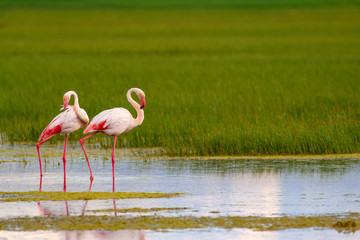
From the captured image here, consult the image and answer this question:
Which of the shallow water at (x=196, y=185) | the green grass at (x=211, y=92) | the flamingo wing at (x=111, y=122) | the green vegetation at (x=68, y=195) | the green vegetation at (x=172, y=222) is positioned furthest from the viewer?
the green grass at (x=211, y=92)

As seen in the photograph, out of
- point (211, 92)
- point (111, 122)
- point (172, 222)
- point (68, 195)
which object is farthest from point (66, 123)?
point (211, 92)

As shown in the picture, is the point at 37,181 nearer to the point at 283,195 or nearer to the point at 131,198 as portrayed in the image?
the point at 131,198

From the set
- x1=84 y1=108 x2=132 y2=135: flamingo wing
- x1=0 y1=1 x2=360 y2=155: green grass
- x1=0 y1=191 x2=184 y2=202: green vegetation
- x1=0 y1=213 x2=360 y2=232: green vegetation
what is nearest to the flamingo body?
x1=84 y1=108 x2=132 y2=135: flamingo wing

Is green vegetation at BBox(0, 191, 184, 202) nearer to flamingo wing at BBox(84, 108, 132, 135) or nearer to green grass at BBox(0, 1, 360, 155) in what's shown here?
flamingo wing at BBox(84, 108, 132, 135)

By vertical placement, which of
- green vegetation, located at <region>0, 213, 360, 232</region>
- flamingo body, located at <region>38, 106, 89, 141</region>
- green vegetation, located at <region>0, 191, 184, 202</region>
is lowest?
green vegetation, located at <region>0, 213, 360, 232</region>

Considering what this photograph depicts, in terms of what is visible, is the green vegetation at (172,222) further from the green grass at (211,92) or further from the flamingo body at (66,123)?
the green grass at (211,92)

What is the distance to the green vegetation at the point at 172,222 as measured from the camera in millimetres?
7445

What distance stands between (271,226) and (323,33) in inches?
2023

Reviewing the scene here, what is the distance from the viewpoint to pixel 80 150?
13.5 meters

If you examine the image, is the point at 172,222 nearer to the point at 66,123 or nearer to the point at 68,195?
the point at 68,195

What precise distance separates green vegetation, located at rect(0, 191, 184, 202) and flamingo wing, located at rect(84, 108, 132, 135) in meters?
2.05

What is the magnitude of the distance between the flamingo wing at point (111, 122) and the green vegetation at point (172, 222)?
3.46 meters

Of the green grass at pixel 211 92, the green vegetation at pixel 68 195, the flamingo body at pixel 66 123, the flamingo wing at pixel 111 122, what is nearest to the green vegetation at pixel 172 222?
the green vegetation at pixel 68 195

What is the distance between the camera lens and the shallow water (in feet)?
24.0
